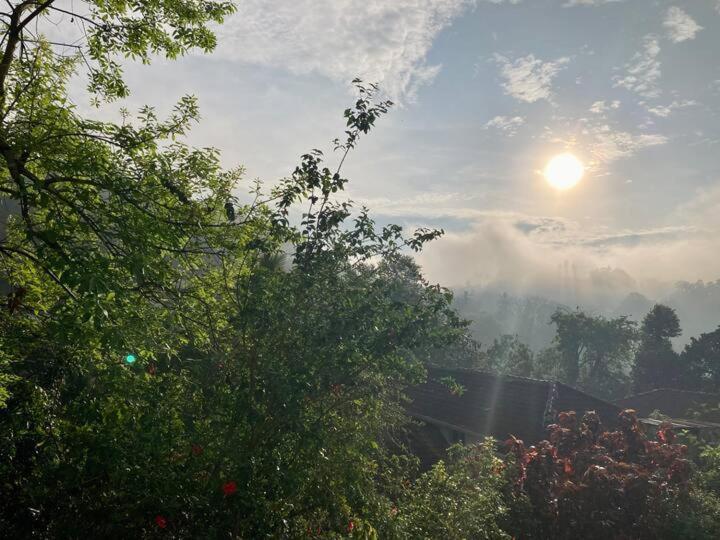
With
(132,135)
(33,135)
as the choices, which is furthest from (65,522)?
(132,135)

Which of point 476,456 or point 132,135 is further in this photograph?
point 476,456

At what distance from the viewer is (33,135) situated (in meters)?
4.40

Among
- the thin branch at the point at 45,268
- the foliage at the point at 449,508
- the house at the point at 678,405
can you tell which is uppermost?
the house at the point at 678,405

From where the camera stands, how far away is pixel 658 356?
161 ft

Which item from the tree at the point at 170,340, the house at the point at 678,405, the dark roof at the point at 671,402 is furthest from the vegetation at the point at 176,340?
the dark roof at the point at 671,402

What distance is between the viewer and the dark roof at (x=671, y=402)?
111ft

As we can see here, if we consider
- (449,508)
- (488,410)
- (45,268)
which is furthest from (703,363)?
(45,268)

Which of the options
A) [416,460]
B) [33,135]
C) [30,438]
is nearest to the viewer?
Result: [33,135]

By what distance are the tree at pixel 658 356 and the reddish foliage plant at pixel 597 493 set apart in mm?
46761

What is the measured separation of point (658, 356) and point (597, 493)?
4916 cm

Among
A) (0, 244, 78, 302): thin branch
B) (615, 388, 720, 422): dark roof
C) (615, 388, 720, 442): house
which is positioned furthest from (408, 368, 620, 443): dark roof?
(615, 388, 720, 422): dark roof

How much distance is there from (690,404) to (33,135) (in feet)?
142

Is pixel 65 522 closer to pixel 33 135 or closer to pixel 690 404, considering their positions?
pixel 33 135

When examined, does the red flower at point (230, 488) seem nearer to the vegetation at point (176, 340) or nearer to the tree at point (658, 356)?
the vegetation at point (176, 340)
